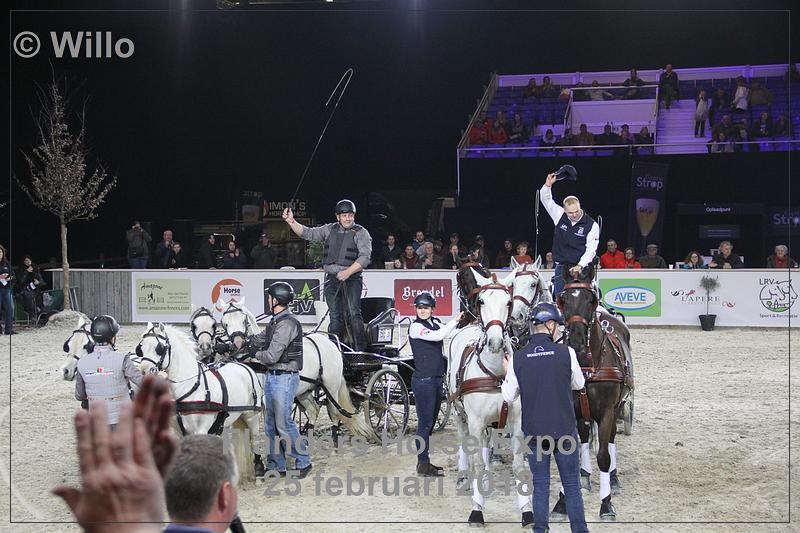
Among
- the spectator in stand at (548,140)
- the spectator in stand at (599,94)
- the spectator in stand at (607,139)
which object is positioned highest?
the spectator in stand at (599,94)

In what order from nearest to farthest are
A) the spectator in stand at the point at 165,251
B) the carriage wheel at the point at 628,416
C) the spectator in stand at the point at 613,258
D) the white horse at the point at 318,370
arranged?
the white horse at the point at 318,370, the carriage wheel at the point at 628,416, the spectator in stand at the point at 613,258, the spectator in stand at the point at 165,251

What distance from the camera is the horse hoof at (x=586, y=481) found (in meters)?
7.53

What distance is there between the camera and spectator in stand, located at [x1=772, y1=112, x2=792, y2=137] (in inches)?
837

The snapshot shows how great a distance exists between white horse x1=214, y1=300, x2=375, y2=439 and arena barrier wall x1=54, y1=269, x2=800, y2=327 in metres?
8.80

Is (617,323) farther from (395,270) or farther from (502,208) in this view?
(502,208)

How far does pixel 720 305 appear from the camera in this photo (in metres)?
17.4

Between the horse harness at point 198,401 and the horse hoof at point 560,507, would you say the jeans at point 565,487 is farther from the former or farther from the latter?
the horse harness at point 198,401

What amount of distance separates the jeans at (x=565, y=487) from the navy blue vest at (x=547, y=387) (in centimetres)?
15

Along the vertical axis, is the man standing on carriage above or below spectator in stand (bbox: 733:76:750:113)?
below

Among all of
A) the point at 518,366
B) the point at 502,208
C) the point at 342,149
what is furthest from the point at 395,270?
the point at 518,366

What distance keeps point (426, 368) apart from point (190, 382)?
210 centimetres

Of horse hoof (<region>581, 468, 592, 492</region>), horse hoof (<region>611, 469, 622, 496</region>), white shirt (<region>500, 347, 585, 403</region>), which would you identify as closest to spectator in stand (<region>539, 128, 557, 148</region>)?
horse hoof (<region>581, 468, 592, 492</region>)

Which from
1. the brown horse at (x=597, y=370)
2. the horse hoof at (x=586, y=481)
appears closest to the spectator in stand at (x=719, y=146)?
the horse hoof at (x=586, y=481)

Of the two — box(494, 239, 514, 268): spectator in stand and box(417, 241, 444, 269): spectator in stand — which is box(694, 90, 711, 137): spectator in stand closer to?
box(494, 239, 514, 268): spectator in stand
